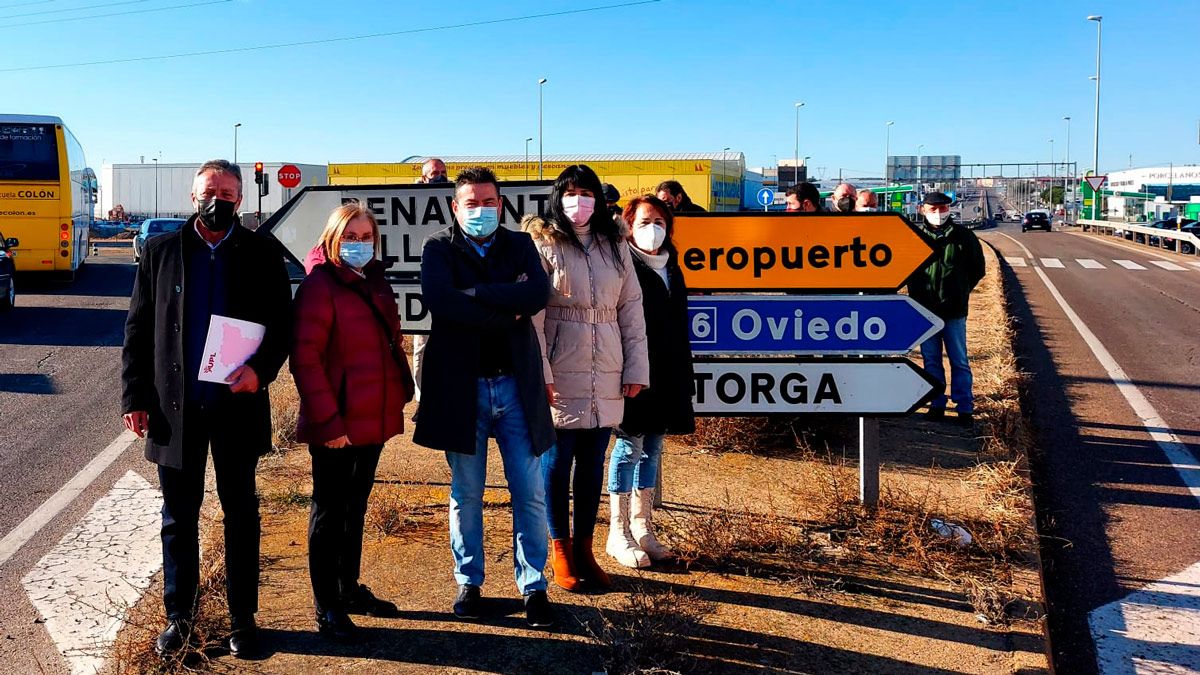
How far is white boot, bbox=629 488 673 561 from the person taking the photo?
486cm

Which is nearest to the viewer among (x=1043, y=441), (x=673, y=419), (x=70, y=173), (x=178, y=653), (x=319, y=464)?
(x=178, y=653)

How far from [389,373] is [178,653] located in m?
1.24

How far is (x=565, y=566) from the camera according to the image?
14.8ft

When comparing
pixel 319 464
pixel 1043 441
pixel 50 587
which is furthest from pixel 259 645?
pixel 1043 441

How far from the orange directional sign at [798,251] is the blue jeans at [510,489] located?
195 cm

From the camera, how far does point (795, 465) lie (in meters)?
6.76

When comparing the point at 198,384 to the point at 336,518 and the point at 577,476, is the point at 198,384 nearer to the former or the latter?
the point at 336,518

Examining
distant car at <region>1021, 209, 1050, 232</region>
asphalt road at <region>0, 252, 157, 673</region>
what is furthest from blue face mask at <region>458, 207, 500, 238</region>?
distant car at <region>1021, 209, 1050, 232</region>

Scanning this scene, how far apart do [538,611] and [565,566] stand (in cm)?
47

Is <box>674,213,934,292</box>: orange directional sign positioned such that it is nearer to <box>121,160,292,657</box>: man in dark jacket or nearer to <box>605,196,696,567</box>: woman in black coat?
<box>605,196,696,567</box>: woman in black coat

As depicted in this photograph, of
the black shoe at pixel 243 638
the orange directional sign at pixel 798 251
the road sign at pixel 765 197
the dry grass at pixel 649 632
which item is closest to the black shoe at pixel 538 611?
the dry grass at pixel 649 632

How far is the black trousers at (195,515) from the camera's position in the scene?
12.6 ft

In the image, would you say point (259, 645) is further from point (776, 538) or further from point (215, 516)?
point (776, 538)

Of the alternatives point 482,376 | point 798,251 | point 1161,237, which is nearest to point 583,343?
point 482,376
